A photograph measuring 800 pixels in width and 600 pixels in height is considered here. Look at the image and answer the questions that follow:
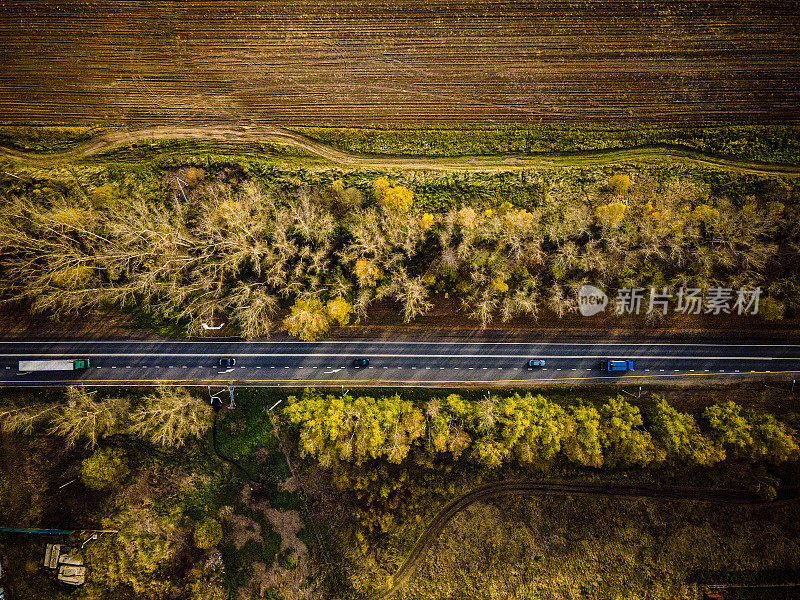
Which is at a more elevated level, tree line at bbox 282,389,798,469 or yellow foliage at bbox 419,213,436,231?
yellow foliage at bbox 419,213,436,231

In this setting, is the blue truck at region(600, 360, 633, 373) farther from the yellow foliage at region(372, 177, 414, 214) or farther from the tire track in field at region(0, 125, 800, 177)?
the yellow foliage at region(372, 177, 414, 214)

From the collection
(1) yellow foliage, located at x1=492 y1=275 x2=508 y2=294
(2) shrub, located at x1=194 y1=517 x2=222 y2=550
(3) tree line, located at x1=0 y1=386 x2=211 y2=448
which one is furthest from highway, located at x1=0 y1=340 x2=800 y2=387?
(2) shrub, located at x1=194 y1=517 x2=222 y2=550

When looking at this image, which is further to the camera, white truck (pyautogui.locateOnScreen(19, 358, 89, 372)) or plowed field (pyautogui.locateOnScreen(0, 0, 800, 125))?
plowed field (pyautogui.locateOnScreen(0, 0, 800, 125))

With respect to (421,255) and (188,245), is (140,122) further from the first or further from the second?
(421,255)

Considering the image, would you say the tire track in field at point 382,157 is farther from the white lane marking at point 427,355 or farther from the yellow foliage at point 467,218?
the white lane marking at point 427,355

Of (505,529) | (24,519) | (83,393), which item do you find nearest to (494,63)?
(505,529)

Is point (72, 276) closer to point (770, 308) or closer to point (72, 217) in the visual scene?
point (72, 217)

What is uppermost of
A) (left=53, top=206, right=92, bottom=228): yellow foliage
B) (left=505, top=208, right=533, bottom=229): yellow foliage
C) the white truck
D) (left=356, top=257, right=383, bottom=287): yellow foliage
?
(left=53, top=206, right=92, bottom=228): yellow foliage

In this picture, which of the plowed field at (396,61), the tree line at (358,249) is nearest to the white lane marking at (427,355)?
the tree line at (358,249)
